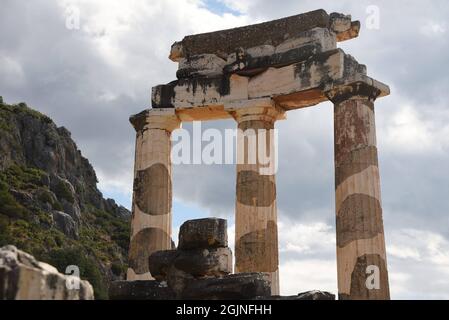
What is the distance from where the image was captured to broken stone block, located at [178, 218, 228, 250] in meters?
13.8

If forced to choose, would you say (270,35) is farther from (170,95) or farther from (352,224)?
(352,224)

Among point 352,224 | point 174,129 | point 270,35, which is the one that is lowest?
point 352,224

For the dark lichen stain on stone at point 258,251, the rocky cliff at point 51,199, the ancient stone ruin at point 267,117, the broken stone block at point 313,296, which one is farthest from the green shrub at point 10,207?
the broken stone block at point 313,296

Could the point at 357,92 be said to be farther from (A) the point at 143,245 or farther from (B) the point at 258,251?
(A) the point at 143,245

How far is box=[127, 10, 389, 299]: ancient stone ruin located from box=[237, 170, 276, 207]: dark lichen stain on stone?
33 mm

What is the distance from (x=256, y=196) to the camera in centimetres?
2000

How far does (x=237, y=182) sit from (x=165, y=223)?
8.37ft

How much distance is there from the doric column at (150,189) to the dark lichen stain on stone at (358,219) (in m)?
5.66

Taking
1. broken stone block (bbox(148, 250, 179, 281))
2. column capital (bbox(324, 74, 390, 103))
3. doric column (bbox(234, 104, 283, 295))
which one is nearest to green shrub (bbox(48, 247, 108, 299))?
doric column (bbox(234, 104, 283, 295))

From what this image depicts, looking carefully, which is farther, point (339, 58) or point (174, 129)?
point (174, 129)

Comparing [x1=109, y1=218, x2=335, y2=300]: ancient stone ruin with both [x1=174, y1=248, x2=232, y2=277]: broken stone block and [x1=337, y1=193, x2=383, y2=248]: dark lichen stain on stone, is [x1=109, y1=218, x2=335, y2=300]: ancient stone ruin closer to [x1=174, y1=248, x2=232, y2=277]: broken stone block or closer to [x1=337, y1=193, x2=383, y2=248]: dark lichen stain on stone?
[x1=174, y1=248, x2=232, y2=277]: broken stone block

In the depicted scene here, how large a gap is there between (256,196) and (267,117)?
2.58m

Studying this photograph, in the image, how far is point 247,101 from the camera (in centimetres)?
2098
